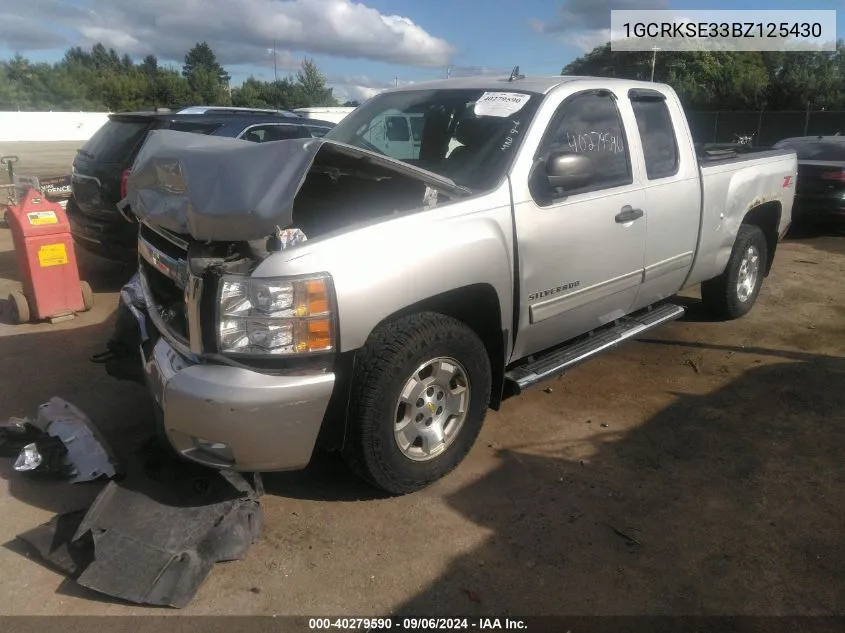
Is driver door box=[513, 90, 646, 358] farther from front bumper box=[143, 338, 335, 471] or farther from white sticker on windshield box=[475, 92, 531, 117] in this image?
front bumper box=[143, 338, 335, 471]

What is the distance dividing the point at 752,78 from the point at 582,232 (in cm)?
4145

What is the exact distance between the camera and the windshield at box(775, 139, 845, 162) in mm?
10679

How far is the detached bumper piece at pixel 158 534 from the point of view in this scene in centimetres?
261

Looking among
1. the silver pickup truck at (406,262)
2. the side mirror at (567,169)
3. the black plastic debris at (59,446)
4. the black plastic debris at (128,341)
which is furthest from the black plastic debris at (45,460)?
the side mirror at (567,169)

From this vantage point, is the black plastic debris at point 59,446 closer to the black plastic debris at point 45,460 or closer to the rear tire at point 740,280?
the black plastic debris at point 45,460

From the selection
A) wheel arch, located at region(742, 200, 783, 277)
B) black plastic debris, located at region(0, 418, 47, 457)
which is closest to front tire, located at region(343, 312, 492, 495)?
black plastic debris, located at region(0, 418, 47, 457)

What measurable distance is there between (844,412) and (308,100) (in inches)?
2680

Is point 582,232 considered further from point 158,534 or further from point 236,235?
point 158,534

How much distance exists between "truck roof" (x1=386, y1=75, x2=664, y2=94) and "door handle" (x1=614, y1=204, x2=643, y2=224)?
0.82m

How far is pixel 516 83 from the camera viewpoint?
3982 millimetres

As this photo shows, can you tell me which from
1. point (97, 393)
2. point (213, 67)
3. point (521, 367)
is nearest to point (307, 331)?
point (521, 367)

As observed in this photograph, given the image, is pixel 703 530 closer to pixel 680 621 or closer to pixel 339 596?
pixel 680 621

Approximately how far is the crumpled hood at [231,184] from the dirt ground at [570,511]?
141 cm

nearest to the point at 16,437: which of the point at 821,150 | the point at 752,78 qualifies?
the point at 821,150
